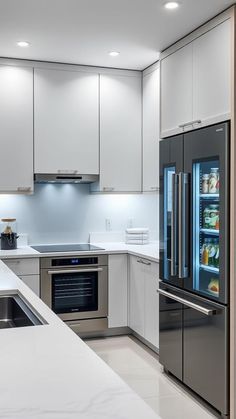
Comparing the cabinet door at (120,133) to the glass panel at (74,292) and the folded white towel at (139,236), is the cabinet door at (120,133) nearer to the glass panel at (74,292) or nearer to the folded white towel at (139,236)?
the folded white towel at (139,236)

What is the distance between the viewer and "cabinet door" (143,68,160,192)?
4.38 m

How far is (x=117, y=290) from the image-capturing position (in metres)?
4.51

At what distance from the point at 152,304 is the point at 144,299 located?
0.54 feet

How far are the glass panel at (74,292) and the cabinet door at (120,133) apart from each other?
0.91 meters

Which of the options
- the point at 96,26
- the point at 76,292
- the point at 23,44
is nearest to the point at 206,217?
the point at 96,26

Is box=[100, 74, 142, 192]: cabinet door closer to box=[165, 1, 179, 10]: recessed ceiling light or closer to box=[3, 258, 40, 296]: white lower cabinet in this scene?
box=[3, 258, 40, 296]: white lower cabinet

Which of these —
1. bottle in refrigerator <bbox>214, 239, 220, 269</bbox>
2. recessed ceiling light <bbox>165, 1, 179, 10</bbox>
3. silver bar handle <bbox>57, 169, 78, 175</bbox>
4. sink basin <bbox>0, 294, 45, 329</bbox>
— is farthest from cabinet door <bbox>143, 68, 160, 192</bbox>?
sink basin <bbox>0, 294, 45, 329</bbox>

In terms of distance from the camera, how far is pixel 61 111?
175 inches

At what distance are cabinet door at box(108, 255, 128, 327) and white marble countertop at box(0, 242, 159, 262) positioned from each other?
9 cm

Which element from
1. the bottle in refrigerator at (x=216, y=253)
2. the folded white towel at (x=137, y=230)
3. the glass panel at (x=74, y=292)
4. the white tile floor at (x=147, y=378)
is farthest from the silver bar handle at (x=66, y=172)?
the bottle in refrigerator at (x=216, y=253)

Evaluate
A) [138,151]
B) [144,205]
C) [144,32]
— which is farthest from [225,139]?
[144,205]

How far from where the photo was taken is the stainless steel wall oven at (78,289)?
14.0 ft

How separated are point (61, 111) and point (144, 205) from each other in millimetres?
1367

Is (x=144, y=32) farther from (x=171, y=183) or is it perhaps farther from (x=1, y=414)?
(x=1, y=414)
